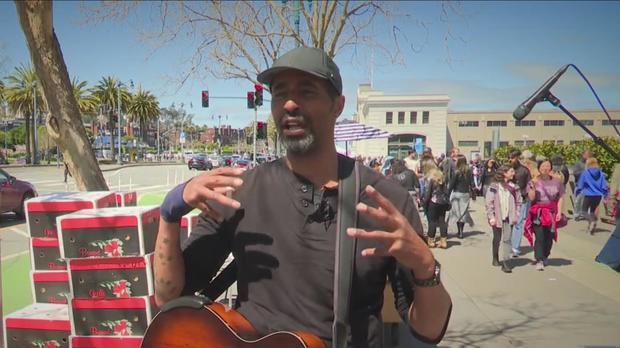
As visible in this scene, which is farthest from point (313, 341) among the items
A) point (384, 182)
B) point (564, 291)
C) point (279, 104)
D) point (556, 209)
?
point (556, 209)

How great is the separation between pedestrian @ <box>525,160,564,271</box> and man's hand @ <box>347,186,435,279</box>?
6.61 metres

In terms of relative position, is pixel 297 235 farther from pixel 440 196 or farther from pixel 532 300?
pixel 440 196

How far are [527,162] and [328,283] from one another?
32.0ft

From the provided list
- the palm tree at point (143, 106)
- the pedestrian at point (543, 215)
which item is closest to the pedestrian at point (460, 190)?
the pedestrian at point (543, 215)

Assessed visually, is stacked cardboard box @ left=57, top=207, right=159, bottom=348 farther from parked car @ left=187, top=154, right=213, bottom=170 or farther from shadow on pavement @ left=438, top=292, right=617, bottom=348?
parked car @ left=187, top=154, right=213, bottom=170

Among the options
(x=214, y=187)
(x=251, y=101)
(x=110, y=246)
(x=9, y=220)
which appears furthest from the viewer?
(x=251, y=101)

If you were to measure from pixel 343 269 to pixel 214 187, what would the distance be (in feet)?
1.76

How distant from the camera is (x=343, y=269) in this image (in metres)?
1.47

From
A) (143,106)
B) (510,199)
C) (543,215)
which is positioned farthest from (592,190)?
(143,106)

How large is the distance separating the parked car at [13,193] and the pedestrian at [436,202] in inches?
422

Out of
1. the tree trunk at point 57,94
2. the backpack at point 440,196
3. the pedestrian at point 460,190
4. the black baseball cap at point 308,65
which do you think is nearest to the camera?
the black baseball cap at point 308,65

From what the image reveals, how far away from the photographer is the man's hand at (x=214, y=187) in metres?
1.40

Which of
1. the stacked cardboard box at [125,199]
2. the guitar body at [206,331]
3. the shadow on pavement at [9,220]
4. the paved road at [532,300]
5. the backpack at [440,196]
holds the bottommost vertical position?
the shadow on pavement at [9,220]

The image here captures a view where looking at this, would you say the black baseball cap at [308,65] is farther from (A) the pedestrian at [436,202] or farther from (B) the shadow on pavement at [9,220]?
(B) the shadow on pavement at [9,220]
